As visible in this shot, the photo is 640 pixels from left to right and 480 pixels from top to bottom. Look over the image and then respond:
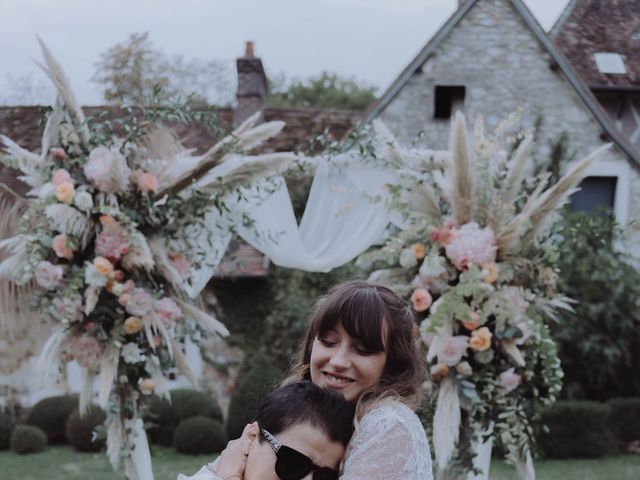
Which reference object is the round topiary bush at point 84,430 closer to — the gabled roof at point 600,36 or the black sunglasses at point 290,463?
the gabled roof at point 600,36

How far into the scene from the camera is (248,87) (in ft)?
45.8

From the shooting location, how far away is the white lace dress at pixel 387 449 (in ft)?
6.78

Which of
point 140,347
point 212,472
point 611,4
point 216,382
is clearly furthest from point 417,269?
point 611,4

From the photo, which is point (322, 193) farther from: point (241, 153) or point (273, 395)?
point (273, 395)

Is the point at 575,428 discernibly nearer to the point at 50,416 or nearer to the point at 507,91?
the point at 507,91

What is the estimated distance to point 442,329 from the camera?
5.57m

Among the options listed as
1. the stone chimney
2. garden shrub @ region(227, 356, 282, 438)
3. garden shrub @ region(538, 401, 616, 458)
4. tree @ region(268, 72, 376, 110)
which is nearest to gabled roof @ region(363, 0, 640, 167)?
the stone chimney

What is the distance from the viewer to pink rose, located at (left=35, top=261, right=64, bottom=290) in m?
5.39

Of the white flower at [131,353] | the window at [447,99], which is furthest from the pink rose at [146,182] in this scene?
the window at [447,99]

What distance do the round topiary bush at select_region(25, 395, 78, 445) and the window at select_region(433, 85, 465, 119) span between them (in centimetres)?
740

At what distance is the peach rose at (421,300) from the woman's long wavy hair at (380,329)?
10.4 ft

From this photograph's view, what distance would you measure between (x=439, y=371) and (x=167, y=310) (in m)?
1.93

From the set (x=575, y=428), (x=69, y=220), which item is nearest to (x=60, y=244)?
(x=69, y=220)

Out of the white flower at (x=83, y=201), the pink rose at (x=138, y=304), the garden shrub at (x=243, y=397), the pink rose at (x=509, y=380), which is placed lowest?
the garden shrub at (x=243, y=397)
